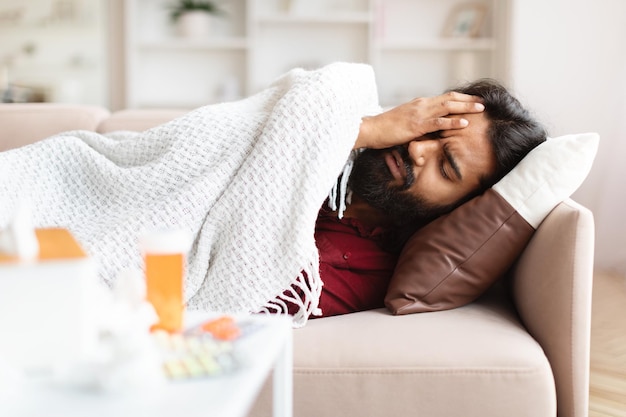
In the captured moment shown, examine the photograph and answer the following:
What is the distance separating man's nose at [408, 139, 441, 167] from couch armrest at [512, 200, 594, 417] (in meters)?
0.37

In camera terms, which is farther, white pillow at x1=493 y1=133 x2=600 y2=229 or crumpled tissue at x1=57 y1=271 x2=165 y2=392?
white pillow at x1=493 y1=133 x2=600 y2=229

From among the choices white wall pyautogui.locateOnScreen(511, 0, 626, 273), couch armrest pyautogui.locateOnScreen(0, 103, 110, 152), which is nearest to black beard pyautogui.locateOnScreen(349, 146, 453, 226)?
couch armrest pyautogui.locateOnScreen(0, 103, 110, 152)

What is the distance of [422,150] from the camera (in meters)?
1.65

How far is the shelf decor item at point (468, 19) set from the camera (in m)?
4.05

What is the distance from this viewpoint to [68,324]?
0.68m

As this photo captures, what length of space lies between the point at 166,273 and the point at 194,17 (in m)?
3.39

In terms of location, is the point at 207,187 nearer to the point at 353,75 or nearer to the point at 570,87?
the point at 353,75

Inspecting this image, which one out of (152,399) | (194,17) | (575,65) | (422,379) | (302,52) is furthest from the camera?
(302,52)

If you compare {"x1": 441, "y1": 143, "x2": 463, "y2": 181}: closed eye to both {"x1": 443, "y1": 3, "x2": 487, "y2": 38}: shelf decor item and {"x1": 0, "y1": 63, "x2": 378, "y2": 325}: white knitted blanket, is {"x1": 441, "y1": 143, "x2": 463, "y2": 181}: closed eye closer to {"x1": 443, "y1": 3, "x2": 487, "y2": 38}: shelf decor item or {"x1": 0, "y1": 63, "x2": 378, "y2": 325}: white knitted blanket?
{"x1": 0, "y1": 63, "x2": 378, "y2": 325}: white knitted blanket

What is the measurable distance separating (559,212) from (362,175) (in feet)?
1.66

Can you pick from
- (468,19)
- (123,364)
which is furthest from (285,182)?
(468,19)

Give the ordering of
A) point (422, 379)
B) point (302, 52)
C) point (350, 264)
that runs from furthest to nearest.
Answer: point (302, 52)
point (350, 264)
point (422, 379)

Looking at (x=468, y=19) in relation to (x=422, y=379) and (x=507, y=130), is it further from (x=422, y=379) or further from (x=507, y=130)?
(x=422, y=379)

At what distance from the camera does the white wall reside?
140 inches
